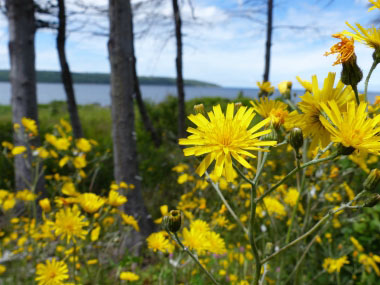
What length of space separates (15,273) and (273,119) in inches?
79.6

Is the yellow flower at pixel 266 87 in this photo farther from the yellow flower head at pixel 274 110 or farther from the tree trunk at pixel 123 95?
the tree trunk at pixel 123 95

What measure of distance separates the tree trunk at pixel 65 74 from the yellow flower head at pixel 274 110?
5249 mm

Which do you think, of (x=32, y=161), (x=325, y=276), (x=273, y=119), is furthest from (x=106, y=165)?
(x=273, y=119)

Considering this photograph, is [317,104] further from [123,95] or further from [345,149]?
[123,95]

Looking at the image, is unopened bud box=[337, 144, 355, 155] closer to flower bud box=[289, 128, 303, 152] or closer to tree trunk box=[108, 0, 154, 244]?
flower bud box=[289, 128, 303, 152]

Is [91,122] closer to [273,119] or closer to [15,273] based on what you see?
[15,273]

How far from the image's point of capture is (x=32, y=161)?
3.44 metres

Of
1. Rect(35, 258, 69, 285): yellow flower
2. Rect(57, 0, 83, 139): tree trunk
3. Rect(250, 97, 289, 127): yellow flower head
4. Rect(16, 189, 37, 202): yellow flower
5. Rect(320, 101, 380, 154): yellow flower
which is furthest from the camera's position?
Rect(57, 0, 83, 139): tree trunk

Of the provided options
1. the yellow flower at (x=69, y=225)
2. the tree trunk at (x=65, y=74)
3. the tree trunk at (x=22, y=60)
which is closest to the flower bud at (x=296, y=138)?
the yellow flower at (x=69, y=225)

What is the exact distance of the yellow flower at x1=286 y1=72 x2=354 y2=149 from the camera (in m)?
0.84

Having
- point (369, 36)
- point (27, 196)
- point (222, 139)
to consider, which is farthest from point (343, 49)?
point (27, 196)

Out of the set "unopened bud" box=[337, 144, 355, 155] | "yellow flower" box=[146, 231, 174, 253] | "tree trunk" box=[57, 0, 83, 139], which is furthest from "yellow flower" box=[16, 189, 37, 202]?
"tree trunk" box=[57, 0, 83, 139]

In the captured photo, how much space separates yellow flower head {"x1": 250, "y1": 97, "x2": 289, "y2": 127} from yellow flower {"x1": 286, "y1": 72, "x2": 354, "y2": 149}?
30 mm

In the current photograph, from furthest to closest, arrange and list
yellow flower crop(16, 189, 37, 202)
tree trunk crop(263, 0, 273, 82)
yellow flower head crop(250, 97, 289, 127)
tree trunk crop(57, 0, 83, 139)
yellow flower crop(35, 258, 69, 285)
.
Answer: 1. tree trunk crop(263, 0, 273, 82)
2. tree trunk crop(57, 0, 83, 139)
3. yellow flower crop(16, 189, 37, 202)
4. yellow flower crop(35, 258, 69, 285)
5. yellow flower head crop(250, 97, 289, 127)
